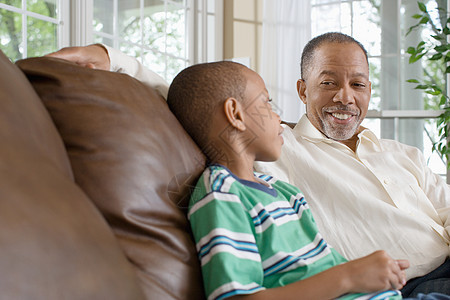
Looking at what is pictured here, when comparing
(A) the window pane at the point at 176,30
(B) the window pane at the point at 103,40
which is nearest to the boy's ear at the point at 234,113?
(B) the window pane at the point at 103,40

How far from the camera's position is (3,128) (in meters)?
0.62

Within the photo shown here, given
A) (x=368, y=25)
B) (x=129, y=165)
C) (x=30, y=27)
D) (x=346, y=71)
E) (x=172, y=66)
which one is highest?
(x=368, y=25)

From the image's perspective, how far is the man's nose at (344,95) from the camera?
1.80 metres

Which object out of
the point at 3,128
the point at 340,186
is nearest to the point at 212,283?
the point at 3,128

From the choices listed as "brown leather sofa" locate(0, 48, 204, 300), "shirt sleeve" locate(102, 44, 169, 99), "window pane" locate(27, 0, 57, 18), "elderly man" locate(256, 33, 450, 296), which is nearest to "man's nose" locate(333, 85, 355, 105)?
"elderly man" locate(256, 33, 450, 296)

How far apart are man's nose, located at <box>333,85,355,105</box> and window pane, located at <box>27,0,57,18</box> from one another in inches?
87.2

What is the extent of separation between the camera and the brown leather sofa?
21.6 inches

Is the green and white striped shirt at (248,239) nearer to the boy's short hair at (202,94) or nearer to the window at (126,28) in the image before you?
the boy's short hair at (202,94)

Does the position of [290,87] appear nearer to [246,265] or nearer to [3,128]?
[246,265]

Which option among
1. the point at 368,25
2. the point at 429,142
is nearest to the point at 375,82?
the point at 368,25

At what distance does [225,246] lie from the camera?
2.97 feet

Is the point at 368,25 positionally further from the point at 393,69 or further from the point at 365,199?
the point at 365,199

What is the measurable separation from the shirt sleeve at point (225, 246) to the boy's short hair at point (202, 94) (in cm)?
19

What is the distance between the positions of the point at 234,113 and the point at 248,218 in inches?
9.8
